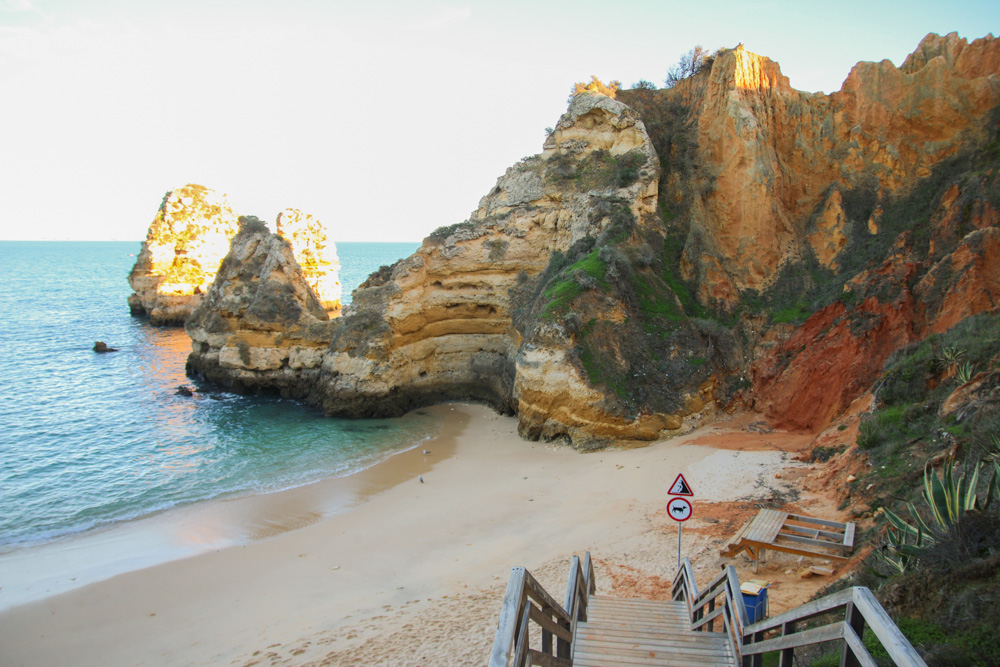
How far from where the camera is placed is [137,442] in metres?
20.8

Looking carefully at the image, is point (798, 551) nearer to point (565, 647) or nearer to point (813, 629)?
point (565, 647)

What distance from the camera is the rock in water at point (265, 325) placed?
2581cm

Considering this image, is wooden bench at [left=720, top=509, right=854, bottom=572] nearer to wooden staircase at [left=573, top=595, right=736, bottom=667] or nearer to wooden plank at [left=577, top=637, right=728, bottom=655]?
wooden staircase at [left=573, top=595, right=736, bottom=667]

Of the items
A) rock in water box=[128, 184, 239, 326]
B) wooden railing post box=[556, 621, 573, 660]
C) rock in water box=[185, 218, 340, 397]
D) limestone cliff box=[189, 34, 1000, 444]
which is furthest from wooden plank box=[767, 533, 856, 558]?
rock in water box=[128, 184, 239, 326]

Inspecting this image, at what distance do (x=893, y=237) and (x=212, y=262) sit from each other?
53076 mm

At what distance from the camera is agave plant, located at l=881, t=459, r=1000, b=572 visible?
5.27 m

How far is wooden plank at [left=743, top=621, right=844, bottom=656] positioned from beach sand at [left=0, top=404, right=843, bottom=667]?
3.62 meters

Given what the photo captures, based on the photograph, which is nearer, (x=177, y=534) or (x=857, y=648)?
(x=857, y=648)

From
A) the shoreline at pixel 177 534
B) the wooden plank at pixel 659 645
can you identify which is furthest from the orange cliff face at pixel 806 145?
the wooden plank at pixel 659 645

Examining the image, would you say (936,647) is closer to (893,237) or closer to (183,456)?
(893,237)

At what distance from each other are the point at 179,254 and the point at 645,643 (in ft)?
187

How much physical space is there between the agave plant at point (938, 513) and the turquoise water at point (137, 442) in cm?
1487

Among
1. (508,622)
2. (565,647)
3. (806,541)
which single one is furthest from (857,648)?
(806,541)

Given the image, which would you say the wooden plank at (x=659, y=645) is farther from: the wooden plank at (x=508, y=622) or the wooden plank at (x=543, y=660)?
the wooden plank at (x=508, y=622)
